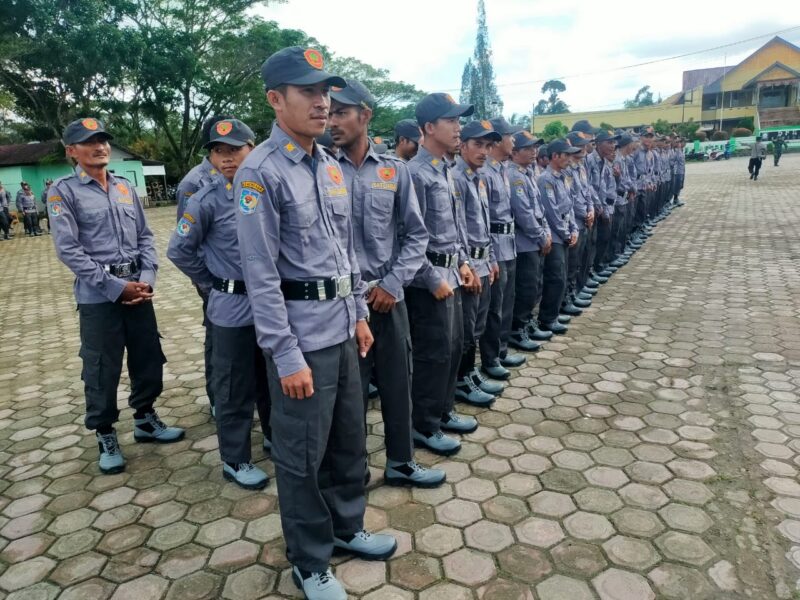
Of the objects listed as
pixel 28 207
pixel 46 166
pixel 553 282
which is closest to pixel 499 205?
pixel 553 282

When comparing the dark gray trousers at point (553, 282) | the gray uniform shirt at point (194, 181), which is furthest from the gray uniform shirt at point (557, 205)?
the gray uniform shirt at point (194, 181)

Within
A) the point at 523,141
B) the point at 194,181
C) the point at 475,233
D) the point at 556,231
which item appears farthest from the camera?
the point at 556,231

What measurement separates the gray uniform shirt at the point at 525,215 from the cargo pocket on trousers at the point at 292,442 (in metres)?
3.17

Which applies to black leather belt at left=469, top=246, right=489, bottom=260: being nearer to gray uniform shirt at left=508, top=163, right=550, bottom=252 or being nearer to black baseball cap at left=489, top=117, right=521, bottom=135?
gray uniform shirt at left=508, top=163, right=550, bottom=252

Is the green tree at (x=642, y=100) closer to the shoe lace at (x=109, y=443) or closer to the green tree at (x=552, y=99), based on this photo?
the green tree at (x=552, y=99)

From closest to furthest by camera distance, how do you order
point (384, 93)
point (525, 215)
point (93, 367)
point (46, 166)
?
1. point (93, 367)
2. point (525, 215)
3. point (46, 166)
4. point (384, 93)

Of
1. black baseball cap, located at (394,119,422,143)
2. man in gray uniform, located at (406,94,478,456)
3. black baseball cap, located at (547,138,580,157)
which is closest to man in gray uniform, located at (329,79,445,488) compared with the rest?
man in gray uniform, located at (406,94,478,456)

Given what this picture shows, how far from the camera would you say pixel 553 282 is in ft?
17.7

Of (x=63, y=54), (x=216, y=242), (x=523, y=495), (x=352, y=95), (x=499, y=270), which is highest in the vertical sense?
(x=63, y=54)

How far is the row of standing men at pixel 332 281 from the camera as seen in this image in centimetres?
202

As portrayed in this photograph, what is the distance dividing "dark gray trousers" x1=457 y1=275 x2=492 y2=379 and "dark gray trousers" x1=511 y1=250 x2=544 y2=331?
0.98 meters

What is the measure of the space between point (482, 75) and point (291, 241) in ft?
200

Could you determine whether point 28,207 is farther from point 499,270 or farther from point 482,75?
point 482,75

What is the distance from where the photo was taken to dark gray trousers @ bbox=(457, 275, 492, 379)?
3.60 meters
